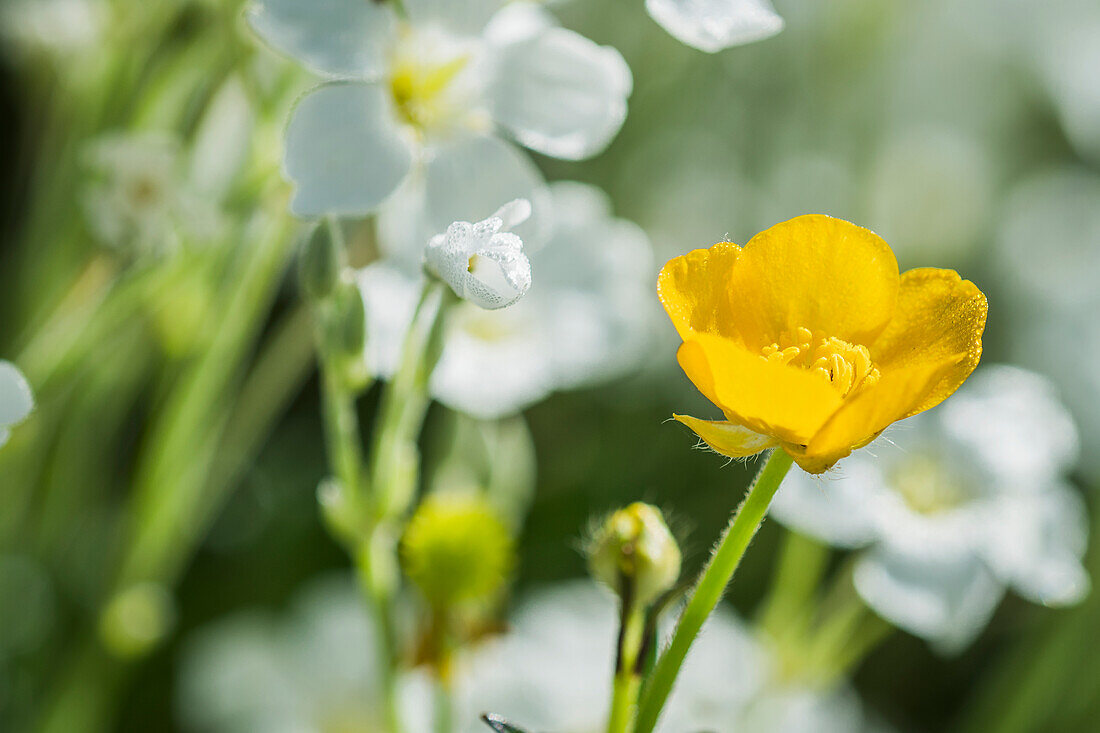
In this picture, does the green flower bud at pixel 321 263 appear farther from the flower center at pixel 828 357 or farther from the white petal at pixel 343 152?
the flower center at pixel 828 357

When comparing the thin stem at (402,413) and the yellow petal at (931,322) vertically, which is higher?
the yellow petal at (931,322)

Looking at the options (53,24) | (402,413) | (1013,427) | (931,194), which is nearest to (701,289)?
(402,413)

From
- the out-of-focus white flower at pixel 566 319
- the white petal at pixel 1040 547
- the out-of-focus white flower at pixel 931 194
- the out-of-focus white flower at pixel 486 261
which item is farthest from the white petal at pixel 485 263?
the out-of-focus white flower at pixel 931 194

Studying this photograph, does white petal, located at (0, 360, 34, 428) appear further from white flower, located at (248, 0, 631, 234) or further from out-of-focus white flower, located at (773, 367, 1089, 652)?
out-of-focus white flower, located at (773, 367, 1089, 652)

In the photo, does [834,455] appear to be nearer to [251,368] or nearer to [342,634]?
[342,634]

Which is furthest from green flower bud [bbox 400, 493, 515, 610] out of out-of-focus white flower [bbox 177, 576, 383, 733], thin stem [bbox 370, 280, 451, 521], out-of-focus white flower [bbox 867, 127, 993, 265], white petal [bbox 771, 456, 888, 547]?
out-of-focus white flower [bbox 867, 127, 993, 265]

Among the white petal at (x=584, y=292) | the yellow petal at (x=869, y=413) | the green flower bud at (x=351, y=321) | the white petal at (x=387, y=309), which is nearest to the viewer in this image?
the yellow petal at (x=869, y=413)

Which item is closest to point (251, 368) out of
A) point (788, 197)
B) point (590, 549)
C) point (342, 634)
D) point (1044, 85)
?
point (342, 634)
